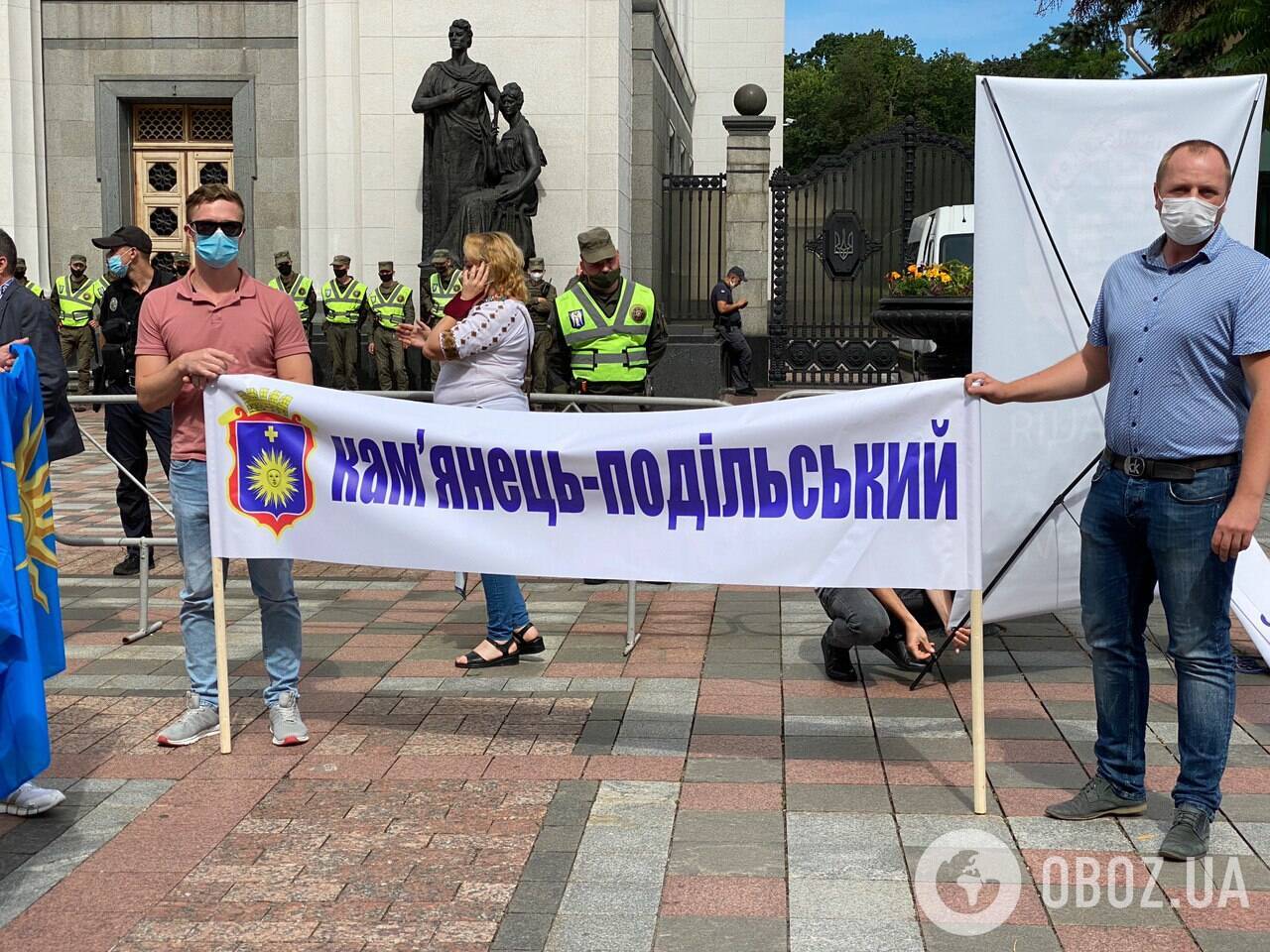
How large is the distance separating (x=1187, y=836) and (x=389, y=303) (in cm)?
1623

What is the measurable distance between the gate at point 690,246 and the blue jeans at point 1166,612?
18996 millimetres

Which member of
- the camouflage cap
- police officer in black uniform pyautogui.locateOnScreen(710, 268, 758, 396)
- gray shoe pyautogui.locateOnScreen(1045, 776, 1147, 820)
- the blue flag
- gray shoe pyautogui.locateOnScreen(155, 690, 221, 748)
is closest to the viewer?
the blue flag

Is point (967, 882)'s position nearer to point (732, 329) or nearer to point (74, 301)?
point (732, 329)

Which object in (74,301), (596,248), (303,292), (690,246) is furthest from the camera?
(690,246)

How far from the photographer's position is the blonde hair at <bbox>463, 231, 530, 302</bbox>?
23.0ft

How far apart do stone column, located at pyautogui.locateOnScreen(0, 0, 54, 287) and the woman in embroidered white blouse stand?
16.2 meters

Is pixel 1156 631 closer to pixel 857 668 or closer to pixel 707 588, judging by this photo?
pixel 857 668

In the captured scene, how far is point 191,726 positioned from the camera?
19.5 ft

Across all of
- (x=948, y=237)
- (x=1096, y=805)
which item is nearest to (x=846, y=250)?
(x=948, y=237)

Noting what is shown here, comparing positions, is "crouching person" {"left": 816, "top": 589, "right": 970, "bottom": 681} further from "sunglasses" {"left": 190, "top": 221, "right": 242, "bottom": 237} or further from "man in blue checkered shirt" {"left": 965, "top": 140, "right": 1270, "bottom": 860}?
"sunglasses" {"left": 190, "top": 221, "right": 242, "bottom": 237}

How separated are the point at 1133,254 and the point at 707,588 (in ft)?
15.5

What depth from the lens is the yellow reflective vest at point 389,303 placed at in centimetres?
1965

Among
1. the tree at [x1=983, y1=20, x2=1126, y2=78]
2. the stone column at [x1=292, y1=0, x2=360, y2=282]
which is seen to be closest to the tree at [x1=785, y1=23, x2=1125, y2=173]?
the tree at [x1=983, y1=20, x2=1126, y2=78]

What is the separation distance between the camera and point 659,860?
4.60 meters
